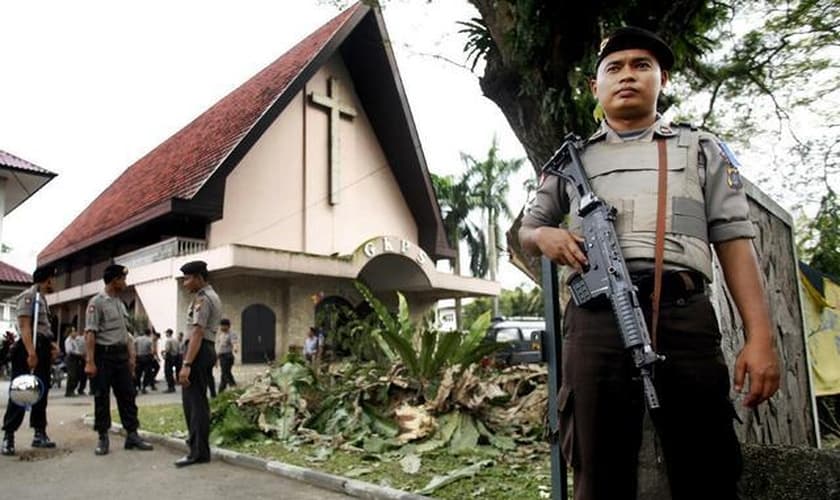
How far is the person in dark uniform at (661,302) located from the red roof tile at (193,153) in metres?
14.0

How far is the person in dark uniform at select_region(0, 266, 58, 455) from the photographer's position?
610cm

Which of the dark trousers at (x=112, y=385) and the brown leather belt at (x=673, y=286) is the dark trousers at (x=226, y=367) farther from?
the brown leather belt at (x=673, y=286)

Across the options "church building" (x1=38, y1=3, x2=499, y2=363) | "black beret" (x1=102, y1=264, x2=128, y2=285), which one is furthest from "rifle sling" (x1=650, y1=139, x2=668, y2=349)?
"church building" (x1=38, y1=3, x2=499, y2=363)

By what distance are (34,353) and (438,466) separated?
394 cm

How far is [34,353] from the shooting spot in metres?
6.08

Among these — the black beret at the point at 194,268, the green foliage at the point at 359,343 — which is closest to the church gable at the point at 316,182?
the green foliage at the point at 359,343

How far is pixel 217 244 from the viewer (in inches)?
656

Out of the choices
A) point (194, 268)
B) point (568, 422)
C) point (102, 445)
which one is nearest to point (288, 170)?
point (102, 445)

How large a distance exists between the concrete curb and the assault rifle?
2.56 meters

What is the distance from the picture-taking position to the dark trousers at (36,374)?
617cm

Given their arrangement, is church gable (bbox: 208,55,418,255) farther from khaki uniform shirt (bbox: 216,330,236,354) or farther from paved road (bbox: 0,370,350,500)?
paved road (bbox: 0,370,350,500)

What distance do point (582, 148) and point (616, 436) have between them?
982 millimetres

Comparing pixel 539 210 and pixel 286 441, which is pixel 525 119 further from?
pixel 539 210

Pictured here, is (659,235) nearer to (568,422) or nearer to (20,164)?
(568,422)
